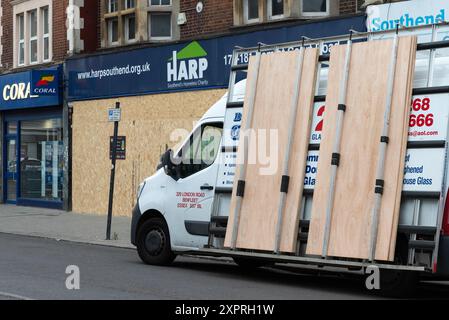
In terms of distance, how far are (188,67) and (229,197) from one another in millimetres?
9434

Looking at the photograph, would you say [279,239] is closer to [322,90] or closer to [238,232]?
[238,232]

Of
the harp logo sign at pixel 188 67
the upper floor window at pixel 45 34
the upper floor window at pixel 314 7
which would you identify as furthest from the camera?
the upper floor window at pixel 45 34

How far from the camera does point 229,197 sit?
10852 mm

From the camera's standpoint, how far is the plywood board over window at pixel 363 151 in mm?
9266

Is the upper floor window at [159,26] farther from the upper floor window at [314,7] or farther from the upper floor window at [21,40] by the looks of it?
the upper floor window at [21,40]

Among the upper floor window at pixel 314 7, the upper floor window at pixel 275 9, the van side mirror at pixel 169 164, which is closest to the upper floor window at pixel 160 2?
the upper floor window at pixel 275 9

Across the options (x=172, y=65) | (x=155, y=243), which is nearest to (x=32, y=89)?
(x=172, y=65)

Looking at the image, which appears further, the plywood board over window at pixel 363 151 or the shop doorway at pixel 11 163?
the shop doorway at pixel 11 163

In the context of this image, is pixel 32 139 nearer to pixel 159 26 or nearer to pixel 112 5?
pixel 112 5

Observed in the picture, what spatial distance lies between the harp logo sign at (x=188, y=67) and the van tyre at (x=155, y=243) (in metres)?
7.76


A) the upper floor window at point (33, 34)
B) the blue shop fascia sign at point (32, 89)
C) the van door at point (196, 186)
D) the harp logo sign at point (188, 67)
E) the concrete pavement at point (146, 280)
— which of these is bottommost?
the concrete pavement at point (146, 280)

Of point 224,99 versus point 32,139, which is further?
point 32,139

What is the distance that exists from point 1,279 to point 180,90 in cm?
1071

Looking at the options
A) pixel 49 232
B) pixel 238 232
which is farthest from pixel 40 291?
pixel 49 232
